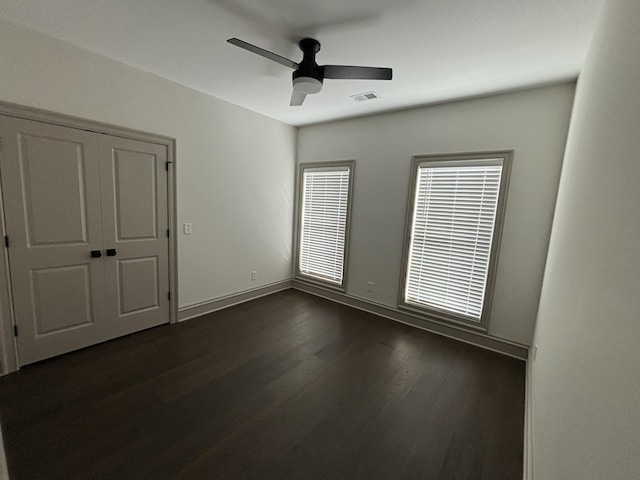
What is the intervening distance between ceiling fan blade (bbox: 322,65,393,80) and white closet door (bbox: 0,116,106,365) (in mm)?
2334

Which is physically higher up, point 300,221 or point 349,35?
point 349,35

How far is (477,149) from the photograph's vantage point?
9.98ft

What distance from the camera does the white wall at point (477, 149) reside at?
271cm

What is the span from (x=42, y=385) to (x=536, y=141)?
4.98 m

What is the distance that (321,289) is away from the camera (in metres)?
4.55

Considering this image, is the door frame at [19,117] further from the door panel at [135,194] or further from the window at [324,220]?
the window at [324,220]

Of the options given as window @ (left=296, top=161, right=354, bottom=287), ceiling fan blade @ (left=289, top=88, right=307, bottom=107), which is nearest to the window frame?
window @ (left=296, top=161, right=354, bottom=287)

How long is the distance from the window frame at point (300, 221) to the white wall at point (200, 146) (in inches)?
5.6

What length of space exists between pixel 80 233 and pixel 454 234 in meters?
4.00

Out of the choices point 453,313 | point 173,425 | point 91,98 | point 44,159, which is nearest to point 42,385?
point 173,425

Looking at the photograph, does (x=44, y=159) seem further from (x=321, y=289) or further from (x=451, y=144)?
(x=451, y=144)

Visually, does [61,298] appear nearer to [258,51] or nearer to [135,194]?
[135,194]

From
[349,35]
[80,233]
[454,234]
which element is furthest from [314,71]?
[80,233]

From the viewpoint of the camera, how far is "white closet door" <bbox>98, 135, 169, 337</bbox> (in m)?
2.74
